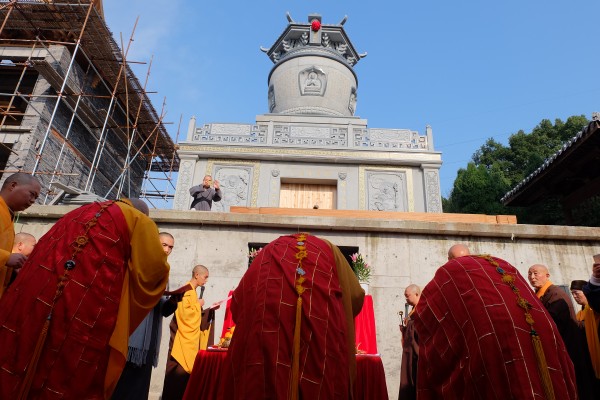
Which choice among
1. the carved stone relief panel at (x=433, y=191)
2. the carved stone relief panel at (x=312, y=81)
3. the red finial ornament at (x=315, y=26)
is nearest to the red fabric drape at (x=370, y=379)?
the carved stone relief panel at (x=433, y=191)

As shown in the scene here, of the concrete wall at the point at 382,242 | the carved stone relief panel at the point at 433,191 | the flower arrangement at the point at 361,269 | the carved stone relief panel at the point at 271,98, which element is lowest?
the flower arrangement at the point at 361,269

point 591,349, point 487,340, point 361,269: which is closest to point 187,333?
point 361,269

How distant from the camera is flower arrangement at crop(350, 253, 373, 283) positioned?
6078 mm

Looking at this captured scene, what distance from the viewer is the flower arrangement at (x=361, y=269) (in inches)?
239

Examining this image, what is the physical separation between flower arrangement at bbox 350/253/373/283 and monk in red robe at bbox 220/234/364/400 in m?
3.30

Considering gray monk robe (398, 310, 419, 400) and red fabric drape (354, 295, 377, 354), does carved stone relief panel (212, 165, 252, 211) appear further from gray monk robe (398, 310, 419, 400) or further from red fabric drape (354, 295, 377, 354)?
gray monk robe (398, 310, 419, 400)

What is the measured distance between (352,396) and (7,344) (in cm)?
188

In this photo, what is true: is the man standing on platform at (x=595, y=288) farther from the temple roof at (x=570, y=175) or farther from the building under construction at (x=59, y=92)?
the building under construction at (x=59, y=92)

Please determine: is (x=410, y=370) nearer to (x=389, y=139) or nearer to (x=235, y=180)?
(x=235, y=180)

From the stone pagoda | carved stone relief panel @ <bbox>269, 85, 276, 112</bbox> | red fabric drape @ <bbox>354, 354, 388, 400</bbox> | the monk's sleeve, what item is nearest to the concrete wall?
red fabric drape @ <bbox>354, 354, 388, 400</bbox>

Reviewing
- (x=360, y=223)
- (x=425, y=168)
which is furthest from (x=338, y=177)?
(x=360, y=223)

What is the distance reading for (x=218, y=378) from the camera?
12.9 feet

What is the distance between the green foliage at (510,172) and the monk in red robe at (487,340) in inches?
406

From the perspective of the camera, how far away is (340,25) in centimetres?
1725
